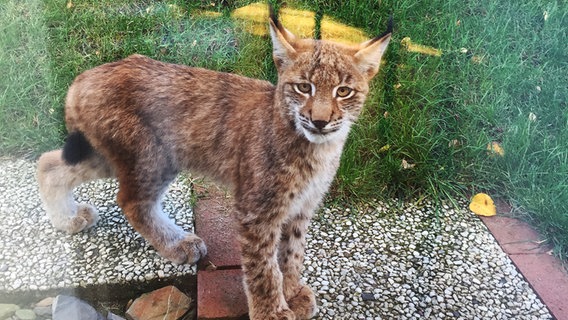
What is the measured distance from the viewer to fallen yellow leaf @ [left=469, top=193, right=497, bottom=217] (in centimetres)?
227

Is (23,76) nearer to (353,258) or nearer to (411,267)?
(353,258)

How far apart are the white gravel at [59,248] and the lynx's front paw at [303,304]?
0.36m

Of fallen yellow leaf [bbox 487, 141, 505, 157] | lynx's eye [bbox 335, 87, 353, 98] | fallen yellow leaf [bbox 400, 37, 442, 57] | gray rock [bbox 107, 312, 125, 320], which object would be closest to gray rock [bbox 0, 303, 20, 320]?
gray rock [bbox 107, 312, 125, 320]

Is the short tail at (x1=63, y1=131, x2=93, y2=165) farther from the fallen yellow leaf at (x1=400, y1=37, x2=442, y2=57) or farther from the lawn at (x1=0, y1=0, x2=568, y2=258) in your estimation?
the fallen yellow leaf at (x1=400, y1=37, x2=442, y2=57)

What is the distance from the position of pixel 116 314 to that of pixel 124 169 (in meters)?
0.45

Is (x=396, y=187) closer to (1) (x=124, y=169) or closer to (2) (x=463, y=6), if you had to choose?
(2) (x=463, y=6)

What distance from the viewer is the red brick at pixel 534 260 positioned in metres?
1.92

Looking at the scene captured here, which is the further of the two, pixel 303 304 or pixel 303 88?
pixel 303 304

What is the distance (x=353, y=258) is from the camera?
213cm

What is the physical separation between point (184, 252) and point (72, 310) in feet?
1.45

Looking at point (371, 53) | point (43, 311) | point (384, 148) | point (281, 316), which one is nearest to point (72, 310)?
point (43, 311)

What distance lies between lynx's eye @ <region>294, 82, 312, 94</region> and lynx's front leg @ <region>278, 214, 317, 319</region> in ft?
1.50

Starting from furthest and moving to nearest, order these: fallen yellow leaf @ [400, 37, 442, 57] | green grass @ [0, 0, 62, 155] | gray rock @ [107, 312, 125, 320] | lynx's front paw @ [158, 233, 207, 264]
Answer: fallen yellow leaf @ [400, 37, 442, 57]
lynx's front paw @ [158, 233, 207, 264]
gray rock @ [107, 312, 125, 320]
green grass @ [0, 0, 62, 155]

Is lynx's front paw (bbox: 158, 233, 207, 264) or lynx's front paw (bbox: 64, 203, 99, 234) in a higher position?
lynx's front paw (bbox: 64, 203, 99, 234)
